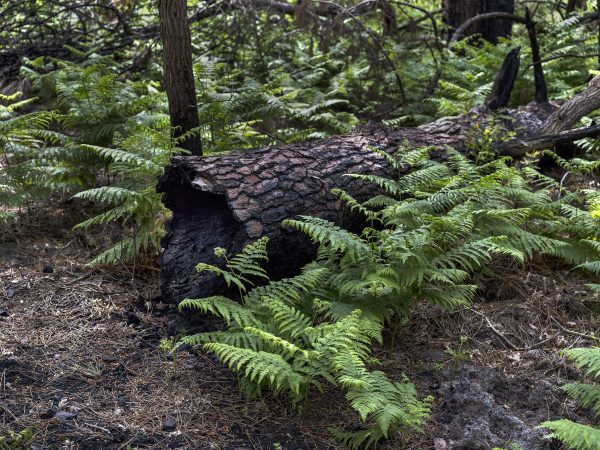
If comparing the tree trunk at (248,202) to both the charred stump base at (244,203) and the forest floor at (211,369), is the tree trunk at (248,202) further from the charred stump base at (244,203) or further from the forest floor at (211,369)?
the forest floor at (211,369)

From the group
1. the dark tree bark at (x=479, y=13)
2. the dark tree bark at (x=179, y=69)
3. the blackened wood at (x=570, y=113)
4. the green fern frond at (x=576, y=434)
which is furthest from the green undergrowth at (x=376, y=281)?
the dark tree bark at (x=479, y=13)

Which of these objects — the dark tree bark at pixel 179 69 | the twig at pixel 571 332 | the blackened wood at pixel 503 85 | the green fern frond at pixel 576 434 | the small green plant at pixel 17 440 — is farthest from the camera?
the blackened wood at pixel 503 85

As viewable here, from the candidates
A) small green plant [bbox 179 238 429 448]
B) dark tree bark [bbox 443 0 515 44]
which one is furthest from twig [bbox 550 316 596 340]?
dark tree bark [bbox 443 0 515 44]

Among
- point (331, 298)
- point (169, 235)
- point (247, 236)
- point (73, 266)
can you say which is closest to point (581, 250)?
point (331, 298)

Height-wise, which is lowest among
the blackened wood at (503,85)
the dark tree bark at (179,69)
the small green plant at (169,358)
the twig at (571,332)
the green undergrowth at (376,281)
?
the twig at (571,332)

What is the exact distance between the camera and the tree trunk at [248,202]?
14.1 feet

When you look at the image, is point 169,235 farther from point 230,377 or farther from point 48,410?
point 48,410

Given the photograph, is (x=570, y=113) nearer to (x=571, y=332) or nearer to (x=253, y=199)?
(x=571, y=332)

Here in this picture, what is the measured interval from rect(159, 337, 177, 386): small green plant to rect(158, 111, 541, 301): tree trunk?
424mm

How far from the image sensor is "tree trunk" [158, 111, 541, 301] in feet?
14.1

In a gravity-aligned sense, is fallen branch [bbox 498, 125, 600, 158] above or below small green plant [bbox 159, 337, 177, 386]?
above

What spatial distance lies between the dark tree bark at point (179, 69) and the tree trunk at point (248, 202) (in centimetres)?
84

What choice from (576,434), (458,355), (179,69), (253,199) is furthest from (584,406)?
(179,69)

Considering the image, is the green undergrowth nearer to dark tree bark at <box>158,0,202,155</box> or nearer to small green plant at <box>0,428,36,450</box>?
small green plant at <box>0,428,36,450</box>
